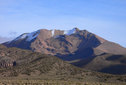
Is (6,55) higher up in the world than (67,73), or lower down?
higher up

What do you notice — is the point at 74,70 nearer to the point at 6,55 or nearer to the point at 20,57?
the point at 20,57

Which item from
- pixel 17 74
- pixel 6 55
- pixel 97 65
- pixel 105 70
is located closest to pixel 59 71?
pixel 17 74

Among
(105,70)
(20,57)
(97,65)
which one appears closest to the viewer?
(20,57)

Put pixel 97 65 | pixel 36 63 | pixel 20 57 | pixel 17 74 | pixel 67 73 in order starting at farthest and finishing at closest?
1. pixel 97 65
2. pixel 20 57
3. pixel 36 63
4. pixel 67 73
5. pixel 17 74

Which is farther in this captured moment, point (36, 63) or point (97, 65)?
point (97, 65)

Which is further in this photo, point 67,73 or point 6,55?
point 6,55

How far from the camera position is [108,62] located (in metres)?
170

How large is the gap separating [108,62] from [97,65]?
8271 mm

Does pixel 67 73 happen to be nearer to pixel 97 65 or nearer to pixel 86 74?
pixel 86 74

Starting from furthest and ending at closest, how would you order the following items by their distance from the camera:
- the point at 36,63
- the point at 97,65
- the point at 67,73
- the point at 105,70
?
1. the point at 97,65
2. the point at 105,70
3. the point at 36,63
4. the point at 67,73

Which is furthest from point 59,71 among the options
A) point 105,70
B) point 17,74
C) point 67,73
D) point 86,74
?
point 105,70

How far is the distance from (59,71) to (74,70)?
686cm

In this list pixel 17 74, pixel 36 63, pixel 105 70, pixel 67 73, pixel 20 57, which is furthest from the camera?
pixel 105 70

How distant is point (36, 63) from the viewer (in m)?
110
